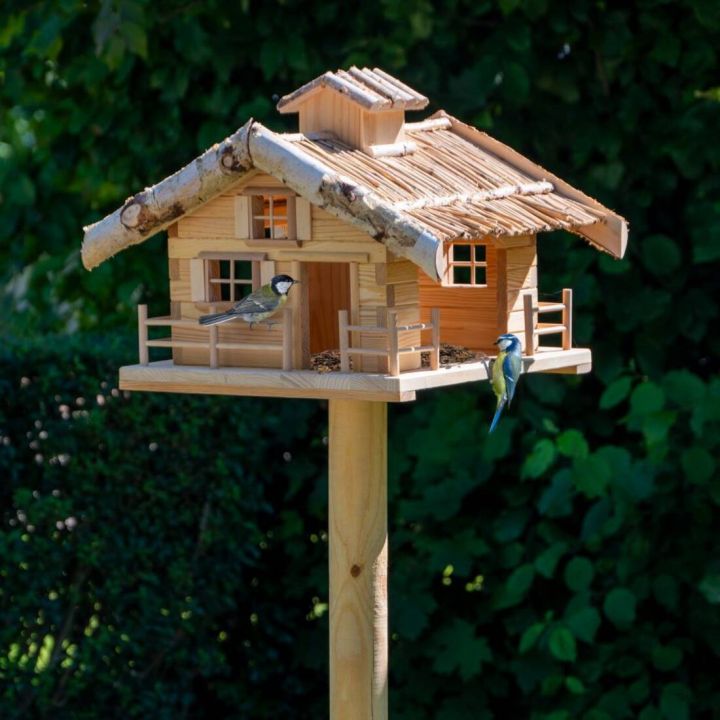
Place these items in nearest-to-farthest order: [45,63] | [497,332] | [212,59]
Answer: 1. [497,332]
2. [212,59]
3. [45,63]

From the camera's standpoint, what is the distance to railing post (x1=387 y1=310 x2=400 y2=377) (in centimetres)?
293

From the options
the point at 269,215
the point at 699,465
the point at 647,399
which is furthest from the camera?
the point at 647,399

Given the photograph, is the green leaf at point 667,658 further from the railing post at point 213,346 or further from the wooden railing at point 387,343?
the railing post at point 213,346

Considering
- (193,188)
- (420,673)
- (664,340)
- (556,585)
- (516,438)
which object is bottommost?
(420,673)

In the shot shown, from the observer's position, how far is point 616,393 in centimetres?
481

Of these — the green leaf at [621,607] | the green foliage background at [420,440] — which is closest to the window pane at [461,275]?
the green foliage background at [420,440]

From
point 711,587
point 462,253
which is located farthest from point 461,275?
point 711,587

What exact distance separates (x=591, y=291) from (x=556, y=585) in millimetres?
1107

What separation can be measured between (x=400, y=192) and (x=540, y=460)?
1.92m

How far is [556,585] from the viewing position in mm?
5250

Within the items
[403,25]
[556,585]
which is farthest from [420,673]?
[403,25]

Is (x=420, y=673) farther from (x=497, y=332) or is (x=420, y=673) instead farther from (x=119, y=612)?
(x=497, y=332)

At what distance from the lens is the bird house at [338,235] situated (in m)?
2.93

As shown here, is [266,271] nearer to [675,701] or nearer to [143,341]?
[143,341]
